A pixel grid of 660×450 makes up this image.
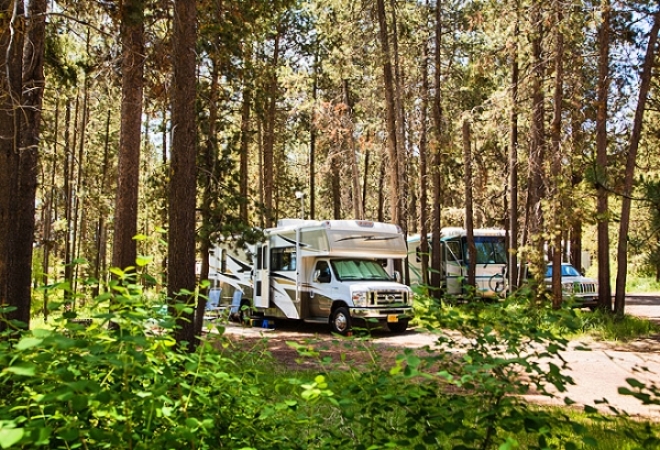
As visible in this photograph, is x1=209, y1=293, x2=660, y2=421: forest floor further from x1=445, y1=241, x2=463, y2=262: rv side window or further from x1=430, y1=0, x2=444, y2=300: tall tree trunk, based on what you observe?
x1=445, y1=241, x2=463, y2=262: rv side window

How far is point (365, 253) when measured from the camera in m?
15.7

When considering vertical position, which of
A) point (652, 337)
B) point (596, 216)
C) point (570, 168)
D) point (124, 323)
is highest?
point (570, 168)

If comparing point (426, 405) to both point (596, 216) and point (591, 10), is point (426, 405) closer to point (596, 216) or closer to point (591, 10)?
point (596, 216)

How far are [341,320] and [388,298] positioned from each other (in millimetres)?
1288

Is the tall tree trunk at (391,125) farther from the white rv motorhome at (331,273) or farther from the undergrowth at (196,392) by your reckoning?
the undergrowth at (196,392)

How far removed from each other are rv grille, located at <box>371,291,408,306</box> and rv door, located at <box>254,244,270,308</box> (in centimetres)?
359

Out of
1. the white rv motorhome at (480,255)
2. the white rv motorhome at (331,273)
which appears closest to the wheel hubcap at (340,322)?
the white rv motorhome at (331,273)

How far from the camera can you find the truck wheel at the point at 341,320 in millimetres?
14641

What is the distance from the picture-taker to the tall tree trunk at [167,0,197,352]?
8344 millimetres

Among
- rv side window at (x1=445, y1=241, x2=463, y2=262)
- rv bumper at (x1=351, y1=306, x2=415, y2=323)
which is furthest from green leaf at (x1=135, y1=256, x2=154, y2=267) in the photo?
rv side window at (x1=445, y1=241, x2=463, y2=262)

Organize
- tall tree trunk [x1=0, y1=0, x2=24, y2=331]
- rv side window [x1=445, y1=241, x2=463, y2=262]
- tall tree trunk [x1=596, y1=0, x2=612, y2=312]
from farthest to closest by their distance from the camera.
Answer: rv side window [x1=445, y1=241, x2=463, y2=262]
tall tree trunk [x1=596, y1=0, x2=612, y2=312]
tall tree trunk [x1=0, y1=0, x2=24, y2=331]

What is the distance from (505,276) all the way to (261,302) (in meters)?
9.13

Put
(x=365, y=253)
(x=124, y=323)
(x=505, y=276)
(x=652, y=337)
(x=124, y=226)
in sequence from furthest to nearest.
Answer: (x=505, y=276)
(x=365, y=253)
(x=652, y=337)
(x=124, y=226)
(x=124, y=323)

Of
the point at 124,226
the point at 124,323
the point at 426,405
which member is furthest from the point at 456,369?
the point at 124,226
